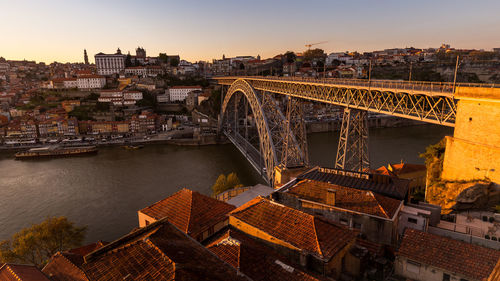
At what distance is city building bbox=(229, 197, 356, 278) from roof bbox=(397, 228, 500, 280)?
112 cm

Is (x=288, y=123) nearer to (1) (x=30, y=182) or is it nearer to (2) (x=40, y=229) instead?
(2) (x=40, y=229)

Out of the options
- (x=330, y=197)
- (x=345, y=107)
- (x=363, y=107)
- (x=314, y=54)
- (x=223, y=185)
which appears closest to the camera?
(x=330, y=197)

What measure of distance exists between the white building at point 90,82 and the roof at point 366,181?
57.5 meters

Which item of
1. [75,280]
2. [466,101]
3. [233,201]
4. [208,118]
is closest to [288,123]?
[233,201]

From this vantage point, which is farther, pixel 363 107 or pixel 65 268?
pixel 363 107

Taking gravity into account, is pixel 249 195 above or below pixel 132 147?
above

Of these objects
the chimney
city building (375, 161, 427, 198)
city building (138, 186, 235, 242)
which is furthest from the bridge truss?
city building (138, 186, 235, 242)

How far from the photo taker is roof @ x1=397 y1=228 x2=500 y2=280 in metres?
Result: 4.90

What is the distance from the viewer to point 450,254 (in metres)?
5.25

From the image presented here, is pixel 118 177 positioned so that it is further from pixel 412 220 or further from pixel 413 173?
pixel 412 220

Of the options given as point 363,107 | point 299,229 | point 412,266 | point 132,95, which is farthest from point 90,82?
point 412,266

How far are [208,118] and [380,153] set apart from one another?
984 inches

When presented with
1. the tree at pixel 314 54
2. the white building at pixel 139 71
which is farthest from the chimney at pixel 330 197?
the tree at pixel 314 54

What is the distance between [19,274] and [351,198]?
27.7ft
